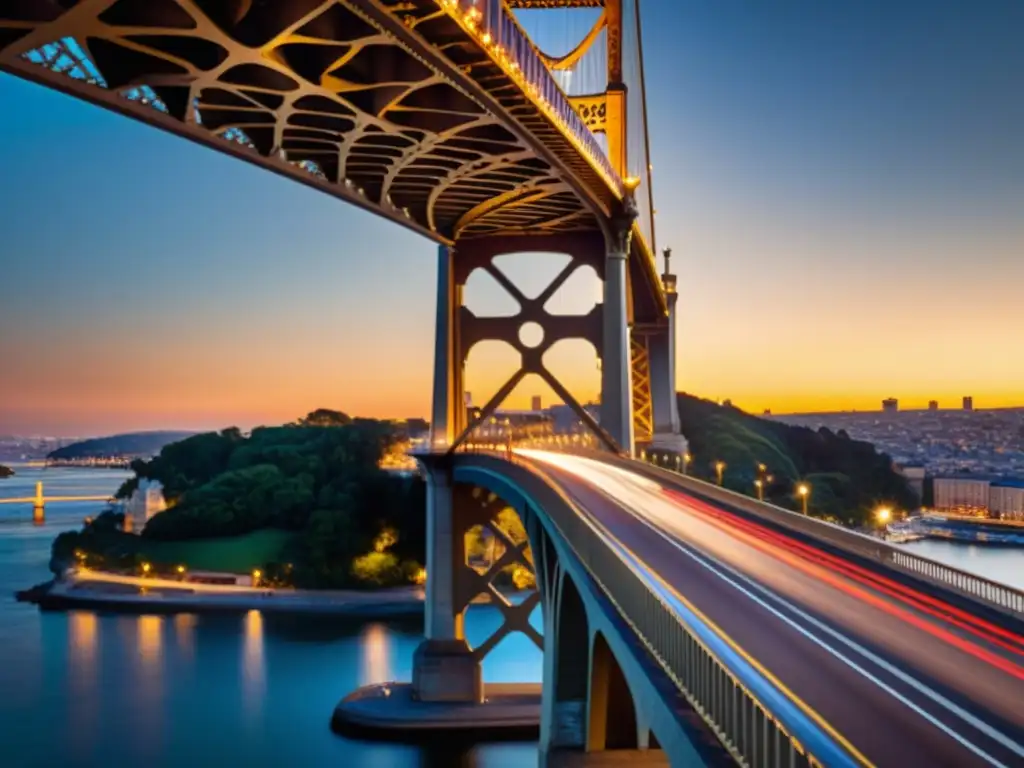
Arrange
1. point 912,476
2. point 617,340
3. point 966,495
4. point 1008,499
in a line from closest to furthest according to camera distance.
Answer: point 617,340 → point 1008,499 → point 966,495 → point 912,476

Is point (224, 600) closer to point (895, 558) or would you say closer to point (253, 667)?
point (253, 667)

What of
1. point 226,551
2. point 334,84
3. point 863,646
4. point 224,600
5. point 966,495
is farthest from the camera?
point 226,551

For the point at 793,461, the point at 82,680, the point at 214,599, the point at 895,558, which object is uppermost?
the point at 895,558

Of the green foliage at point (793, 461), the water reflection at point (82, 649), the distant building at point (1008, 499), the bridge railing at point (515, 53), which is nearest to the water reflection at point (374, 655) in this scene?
the water reflection at point (82, 649)

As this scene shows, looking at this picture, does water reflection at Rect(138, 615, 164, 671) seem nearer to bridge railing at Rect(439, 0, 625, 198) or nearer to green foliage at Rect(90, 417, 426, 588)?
green foliage at Rect(90, 417, 426, 588)

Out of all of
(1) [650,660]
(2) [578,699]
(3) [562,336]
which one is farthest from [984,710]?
(3) [562,336]

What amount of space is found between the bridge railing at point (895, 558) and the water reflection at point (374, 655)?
20.7 m

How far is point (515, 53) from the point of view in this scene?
44.4ft

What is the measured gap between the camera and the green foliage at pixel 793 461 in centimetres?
6144

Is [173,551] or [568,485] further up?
[568,485]

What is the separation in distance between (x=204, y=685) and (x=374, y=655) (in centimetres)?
693

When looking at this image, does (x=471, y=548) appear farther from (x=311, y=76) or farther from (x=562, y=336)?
(x=311, y=76)

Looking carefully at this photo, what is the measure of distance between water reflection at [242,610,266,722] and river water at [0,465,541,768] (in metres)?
0.07

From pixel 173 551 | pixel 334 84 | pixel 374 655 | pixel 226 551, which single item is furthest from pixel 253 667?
pixel 173 551
